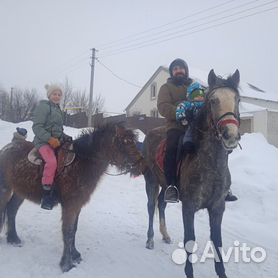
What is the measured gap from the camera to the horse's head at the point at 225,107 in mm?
3486

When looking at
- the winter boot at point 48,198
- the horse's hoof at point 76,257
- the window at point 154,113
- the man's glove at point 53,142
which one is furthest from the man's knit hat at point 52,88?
the window at point 154,113

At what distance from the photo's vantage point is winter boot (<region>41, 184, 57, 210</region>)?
480 cm

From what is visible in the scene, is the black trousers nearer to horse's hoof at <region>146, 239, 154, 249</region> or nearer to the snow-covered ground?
the snow-covered ground

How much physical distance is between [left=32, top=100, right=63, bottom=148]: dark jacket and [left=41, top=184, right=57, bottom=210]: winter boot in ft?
2.33

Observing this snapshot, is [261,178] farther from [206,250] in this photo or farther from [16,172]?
[16,172]

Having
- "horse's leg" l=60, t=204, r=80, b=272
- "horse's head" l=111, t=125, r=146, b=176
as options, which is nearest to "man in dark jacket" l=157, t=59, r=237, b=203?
"horse's head" l=111, t=125, r=146, b=176

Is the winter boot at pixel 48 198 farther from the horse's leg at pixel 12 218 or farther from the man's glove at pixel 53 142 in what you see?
the horse's leg at pixel 12 218

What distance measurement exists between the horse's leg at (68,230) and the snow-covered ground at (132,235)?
0.52 ft

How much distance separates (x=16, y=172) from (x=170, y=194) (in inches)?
107

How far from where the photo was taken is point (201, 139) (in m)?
4.35

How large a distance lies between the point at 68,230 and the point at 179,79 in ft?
10.5

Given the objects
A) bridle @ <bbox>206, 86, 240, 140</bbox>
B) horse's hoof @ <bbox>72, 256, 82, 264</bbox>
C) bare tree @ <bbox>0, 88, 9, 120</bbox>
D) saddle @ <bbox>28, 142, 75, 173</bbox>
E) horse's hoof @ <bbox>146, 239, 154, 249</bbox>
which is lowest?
horse's hoof @ <bbox>72, 256, 82, 264</bbox>

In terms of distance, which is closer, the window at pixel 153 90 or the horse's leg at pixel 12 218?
the horse's leg at pixel 12 218

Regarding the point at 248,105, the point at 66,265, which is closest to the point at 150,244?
the point at 66,265
